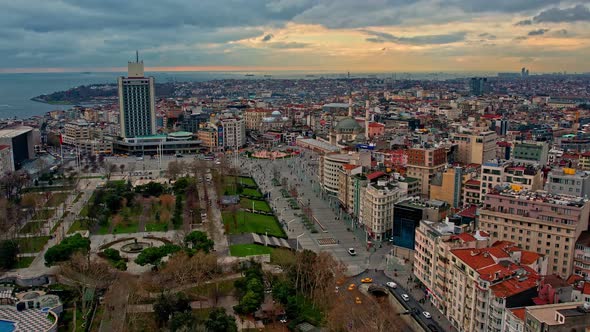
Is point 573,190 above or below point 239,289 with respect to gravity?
above

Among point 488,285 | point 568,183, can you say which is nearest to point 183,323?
point 488,285

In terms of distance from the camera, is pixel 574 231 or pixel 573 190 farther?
pixel 573 190

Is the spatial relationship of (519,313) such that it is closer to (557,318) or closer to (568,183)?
(557,318)

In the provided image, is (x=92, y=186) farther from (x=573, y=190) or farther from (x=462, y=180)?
(x=573, y=190)

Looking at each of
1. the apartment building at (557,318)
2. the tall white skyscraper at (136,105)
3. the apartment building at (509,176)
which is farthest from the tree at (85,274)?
the tall white skyscraper at (136,105)

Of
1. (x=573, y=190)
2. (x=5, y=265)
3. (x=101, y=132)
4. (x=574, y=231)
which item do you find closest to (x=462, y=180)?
(x=573, y=190)

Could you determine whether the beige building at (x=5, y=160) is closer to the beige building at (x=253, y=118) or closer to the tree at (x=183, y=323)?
the tree at (x=183, y=323)
